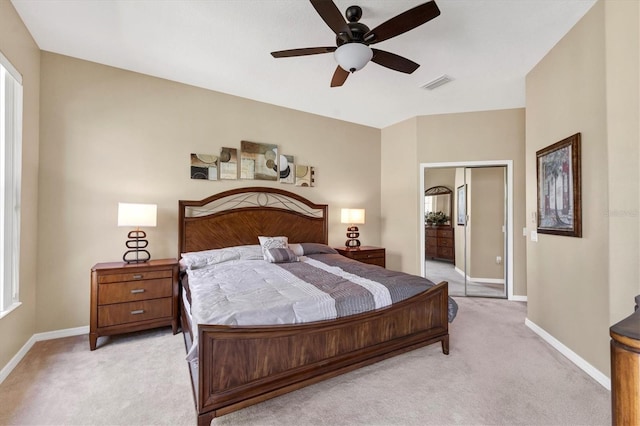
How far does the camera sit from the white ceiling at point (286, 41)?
90.1 inches

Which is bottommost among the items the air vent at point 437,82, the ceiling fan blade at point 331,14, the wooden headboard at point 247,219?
the wooden headboard at point 247,219

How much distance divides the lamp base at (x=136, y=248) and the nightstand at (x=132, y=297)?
212 millimetres

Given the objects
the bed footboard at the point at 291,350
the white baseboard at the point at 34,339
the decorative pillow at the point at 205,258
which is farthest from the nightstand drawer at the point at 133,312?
the bed footboard at the point at 291,350

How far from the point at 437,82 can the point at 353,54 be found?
195 cm

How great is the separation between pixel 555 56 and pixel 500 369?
3041mm

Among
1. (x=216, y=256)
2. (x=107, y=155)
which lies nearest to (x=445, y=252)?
(x=216, y=256)

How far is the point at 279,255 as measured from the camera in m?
3.33

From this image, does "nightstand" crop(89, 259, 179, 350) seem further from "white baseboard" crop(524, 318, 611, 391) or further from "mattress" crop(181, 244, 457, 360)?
"white baseboard" crop(524, 318, 611, 391)

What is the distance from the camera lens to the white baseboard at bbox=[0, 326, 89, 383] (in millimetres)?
2198

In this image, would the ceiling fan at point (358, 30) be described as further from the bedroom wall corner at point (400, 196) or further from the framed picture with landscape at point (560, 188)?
the bedroom wall corner at point (400, 196)

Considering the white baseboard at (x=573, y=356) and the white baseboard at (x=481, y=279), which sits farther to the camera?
the white baseboard at (x=481, y=279)

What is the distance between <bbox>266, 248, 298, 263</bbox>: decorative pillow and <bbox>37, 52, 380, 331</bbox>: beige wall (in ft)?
4.01

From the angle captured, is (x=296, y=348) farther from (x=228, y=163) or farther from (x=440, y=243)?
(x=440, y=243)

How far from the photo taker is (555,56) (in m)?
2.78
